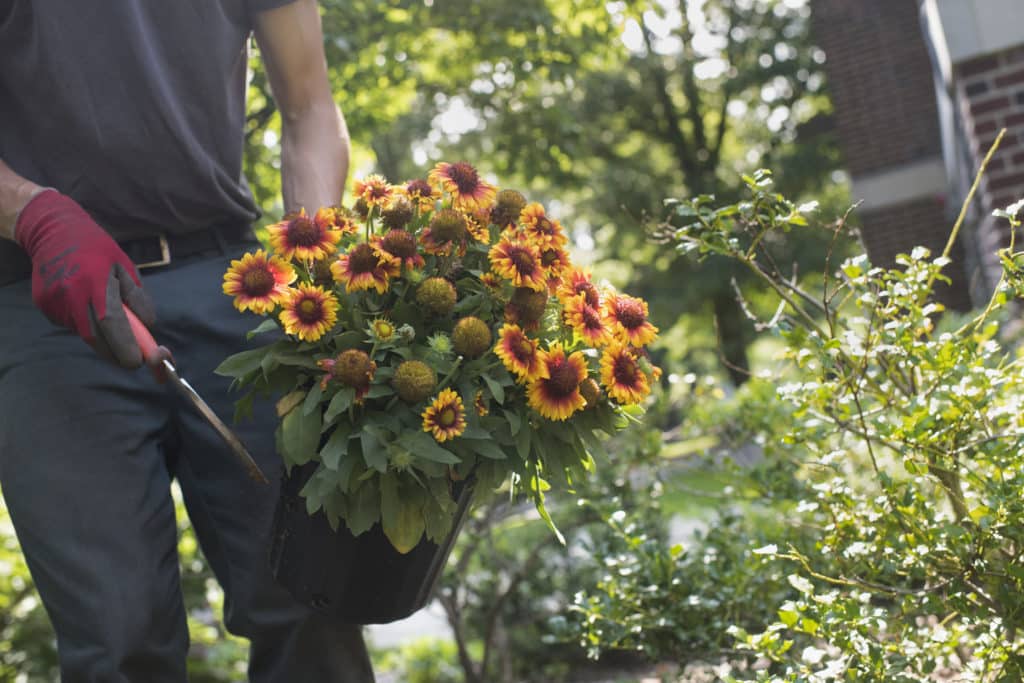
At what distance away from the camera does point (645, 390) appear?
162 cm

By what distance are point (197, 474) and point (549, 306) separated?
0.72 meters

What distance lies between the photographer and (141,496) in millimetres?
1723

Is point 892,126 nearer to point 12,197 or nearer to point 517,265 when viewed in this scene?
point 517,265

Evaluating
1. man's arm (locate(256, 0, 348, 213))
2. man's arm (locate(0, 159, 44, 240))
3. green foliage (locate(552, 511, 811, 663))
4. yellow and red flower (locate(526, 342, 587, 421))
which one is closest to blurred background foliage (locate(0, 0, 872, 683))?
green foliage (locate(552, 511, 811, 663))

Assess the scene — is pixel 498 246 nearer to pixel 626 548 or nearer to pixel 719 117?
pixel 626 548

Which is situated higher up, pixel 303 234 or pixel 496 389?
pixel 303 234

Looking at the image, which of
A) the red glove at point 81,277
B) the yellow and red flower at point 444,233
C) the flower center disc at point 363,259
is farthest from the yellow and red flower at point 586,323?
the red glove at point 81,277

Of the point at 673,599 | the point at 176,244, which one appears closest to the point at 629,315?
the point at 176,244

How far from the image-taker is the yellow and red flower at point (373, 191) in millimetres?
1763

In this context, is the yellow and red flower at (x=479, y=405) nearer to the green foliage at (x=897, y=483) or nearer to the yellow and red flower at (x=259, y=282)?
the yellow and red flower at (x=259, y=282)

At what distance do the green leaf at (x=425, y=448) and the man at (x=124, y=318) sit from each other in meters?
0.43

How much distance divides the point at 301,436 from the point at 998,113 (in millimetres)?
3969

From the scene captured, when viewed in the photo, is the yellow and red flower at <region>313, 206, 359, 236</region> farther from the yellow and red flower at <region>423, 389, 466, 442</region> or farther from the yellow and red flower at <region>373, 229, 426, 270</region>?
the yellow and red flower at <region>423, 389, 466, 442</region>

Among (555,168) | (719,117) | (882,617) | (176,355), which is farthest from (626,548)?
(719,117)
